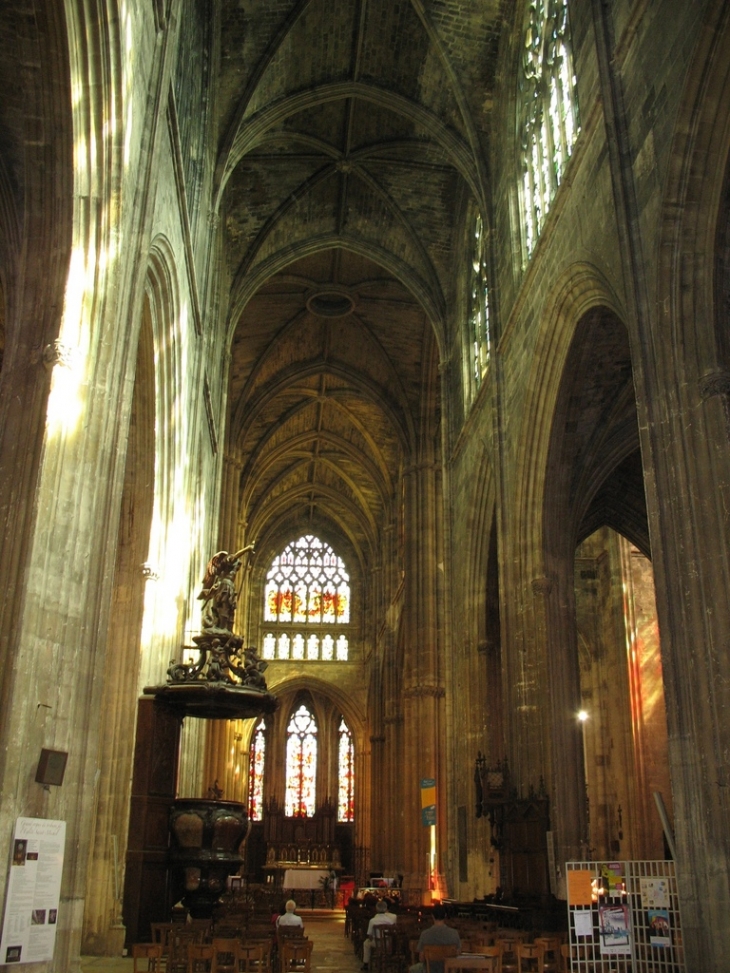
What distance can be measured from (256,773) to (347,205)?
28.9 meters

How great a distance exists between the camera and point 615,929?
30.0 ft

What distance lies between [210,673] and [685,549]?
6.87m

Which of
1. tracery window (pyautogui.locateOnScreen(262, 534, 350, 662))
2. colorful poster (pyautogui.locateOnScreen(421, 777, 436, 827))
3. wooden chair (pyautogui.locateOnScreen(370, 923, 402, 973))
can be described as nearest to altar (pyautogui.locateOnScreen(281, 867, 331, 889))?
tracery window (pyautogui.locateOnScreen(262, 534, 350, 662))

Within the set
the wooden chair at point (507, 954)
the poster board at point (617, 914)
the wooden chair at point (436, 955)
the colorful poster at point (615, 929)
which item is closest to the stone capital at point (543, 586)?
the poster board at point (617, 914)

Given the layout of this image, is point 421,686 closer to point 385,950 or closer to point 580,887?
point 385,950

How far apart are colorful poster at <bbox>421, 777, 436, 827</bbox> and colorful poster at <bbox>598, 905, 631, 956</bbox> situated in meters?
15.3

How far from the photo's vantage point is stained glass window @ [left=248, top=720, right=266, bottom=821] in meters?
45.2

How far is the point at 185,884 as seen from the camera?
13.3m

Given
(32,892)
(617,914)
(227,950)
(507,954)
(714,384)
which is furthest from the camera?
(714,384)

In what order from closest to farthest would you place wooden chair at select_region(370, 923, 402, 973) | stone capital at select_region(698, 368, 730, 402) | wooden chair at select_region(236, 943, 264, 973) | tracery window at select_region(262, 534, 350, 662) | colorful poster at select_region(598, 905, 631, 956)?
wooden chair at select_region(236, 943, 264, 973), colorful poster at select_region(598, 905, 631, 956), stone capital at select_region(698, 368, 730, 402), wooden chair at select_region(370, 923, 402, 973), tracery window at select_region(262, 534, 350, 662)

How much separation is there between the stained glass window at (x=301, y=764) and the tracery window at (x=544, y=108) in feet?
108

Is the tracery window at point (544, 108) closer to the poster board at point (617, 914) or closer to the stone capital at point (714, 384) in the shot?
the stone capital at point (714, 384)

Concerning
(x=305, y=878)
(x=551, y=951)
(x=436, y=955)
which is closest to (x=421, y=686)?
(x=305, y=878)

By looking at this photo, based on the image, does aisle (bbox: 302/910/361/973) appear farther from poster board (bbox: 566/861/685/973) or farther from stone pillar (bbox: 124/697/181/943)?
poster board (bbox: 566/861/685/973)
